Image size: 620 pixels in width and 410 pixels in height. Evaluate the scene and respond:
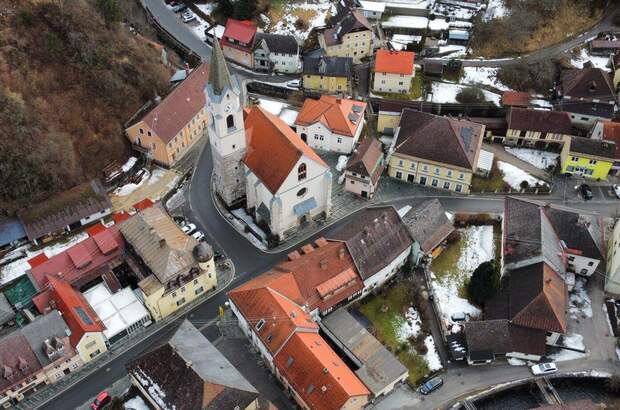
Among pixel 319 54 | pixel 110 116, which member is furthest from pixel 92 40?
pixel 319 54

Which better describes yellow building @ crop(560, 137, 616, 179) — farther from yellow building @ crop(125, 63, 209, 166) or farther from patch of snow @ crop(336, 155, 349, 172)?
yellow building @ crop(125, 63, 209, 166)

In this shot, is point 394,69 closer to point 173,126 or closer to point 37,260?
point 173,126

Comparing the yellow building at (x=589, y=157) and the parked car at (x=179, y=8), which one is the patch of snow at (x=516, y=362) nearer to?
the yellow building at (x=589, y=157)

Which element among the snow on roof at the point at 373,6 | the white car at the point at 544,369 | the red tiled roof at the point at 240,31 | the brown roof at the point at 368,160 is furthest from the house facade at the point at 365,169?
the snow on roof at the point at 373,6

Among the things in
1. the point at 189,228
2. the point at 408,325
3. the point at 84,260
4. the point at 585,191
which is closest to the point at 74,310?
the point at 84,260

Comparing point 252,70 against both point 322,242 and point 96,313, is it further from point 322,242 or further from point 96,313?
point 96,313
